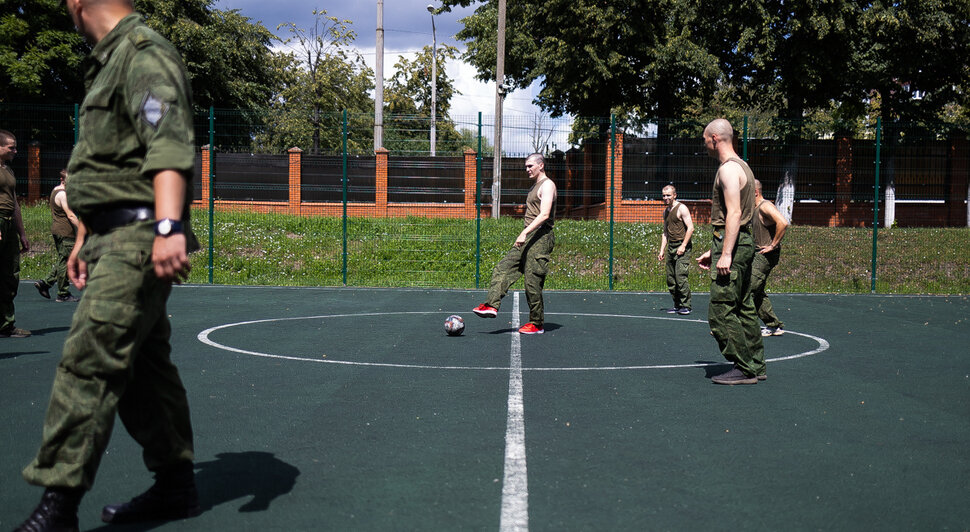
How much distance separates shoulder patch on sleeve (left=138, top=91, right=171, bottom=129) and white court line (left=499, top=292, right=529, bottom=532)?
211 centimetres

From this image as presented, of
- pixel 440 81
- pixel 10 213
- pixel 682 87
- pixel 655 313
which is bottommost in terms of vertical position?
pixel 655 313

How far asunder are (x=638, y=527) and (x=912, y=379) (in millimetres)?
4849

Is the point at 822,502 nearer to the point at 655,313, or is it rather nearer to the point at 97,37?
the point at 97,37

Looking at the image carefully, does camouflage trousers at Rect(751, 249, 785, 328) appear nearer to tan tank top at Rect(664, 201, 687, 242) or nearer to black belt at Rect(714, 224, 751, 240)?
black belt at Rect(714, 224, 751, 240)

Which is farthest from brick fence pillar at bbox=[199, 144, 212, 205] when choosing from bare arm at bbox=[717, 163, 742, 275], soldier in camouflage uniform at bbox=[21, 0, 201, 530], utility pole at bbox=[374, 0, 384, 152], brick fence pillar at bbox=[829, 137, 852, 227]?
soldier in camouflage uniform at bbox=[21, 0, 201, 530]

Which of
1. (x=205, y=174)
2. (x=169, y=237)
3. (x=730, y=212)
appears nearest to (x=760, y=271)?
(x=730, y=212)

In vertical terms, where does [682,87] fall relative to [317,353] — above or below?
above

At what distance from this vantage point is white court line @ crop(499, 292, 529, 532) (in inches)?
142

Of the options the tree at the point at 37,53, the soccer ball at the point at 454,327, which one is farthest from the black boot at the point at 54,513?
the tree at the point at 37,53

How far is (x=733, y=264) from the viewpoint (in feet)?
22.4

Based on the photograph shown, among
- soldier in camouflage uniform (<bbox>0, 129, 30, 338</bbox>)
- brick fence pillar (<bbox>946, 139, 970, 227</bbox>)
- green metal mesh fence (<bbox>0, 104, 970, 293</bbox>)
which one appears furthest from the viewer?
brick fence pillar (<bbox>946, 139, 970, 227</bbox>)

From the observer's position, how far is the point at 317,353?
8.44 meters

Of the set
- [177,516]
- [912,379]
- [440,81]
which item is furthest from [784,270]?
[440,81]

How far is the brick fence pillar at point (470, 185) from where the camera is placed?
18109mm
